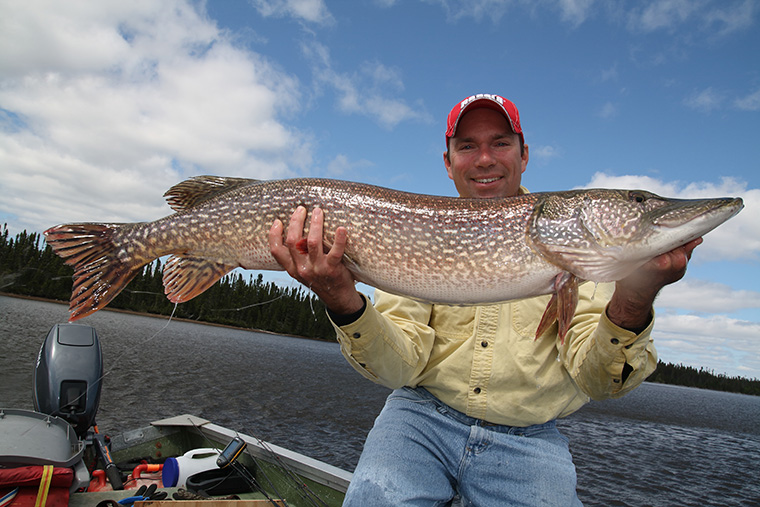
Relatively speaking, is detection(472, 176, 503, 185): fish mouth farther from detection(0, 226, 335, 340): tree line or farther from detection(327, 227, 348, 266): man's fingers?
detection(0, 226, 335, 340): tree line

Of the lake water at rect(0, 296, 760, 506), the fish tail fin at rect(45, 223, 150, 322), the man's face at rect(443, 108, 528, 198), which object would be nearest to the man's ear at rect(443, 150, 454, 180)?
the man's face at rect(443, 108, 528, 198)

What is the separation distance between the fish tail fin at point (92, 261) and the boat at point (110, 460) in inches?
53.6

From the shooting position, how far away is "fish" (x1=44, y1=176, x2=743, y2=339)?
255 cm

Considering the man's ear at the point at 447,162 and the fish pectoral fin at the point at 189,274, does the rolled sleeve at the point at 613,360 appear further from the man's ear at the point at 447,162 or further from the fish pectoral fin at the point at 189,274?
the fish pectoral fin at the point at 189,274

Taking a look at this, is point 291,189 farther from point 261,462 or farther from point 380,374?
point 261,462

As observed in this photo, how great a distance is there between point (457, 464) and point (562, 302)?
1.12 meters

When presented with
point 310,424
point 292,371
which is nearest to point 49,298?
point 292,371

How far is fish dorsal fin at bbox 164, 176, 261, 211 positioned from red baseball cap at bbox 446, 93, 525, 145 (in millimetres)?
1605

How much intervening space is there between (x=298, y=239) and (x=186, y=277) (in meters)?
0.87

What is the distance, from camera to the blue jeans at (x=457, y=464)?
2.44 m

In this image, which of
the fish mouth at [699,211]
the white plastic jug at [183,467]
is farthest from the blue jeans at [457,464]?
the white plastic jug at [183,467]

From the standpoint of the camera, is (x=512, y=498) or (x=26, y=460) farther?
(x=26, y=460)

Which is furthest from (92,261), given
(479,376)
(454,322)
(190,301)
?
(190,301)

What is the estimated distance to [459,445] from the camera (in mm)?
2654
